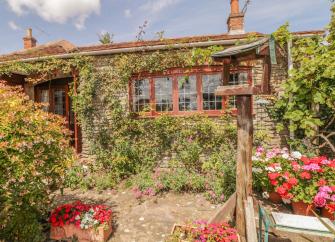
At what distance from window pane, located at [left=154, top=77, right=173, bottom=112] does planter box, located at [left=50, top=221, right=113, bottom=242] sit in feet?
13.6

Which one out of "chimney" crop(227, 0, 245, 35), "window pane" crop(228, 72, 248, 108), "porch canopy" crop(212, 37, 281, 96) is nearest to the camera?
"porch canopy" crop(212, 37, 281, 96)

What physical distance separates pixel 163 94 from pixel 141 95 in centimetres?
75

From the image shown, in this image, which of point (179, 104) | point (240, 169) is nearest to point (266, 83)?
point (240, 169)

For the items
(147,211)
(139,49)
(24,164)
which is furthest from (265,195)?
(139,49)

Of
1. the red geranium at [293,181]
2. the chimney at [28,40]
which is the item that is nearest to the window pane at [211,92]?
the red geranium at [293,181]

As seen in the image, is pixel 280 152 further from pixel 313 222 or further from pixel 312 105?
pixel 313 222

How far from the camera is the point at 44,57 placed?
7109mm

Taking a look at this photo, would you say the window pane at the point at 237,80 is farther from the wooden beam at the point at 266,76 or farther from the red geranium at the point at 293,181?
the wooden beam at the point at 266,76

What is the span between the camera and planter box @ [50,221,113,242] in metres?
3.29

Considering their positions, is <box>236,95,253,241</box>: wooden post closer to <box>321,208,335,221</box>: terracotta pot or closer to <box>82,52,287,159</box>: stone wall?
<box>321,208,335,221</box>: terracotta pot

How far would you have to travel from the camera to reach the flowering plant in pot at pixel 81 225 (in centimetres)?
329

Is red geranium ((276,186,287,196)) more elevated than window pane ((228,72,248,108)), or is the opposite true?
window pane ((228,72,248,108))

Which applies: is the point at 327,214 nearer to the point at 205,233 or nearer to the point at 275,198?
the point at 275,198

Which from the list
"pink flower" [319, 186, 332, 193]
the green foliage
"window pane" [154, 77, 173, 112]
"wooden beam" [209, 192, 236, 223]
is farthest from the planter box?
the green foliage
